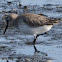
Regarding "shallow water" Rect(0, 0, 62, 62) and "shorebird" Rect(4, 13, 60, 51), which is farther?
"shorebird" Rect(4, 13, 60, 51)

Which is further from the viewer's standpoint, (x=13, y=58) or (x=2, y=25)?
(x=2, y=25)

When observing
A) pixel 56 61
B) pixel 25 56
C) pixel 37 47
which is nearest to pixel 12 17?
pixel 37 47

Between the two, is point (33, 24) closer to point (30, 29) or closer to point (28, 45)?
point (30, 29)

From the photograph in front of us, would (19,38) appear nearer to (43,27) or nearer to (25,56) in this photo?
(43,27)

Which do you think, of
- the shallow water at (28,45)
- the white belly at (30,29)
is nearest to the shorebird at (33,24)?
the white belly at (30,29)

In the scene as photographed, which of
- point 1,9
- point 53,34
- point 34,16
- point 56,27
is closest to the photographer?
point 34,16

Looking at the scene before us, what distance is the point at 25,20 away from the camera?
912 cm

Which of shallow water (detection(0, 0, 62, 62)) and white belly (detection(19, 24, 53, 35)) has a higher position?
white belly (detection(19, 24, 53, 35))

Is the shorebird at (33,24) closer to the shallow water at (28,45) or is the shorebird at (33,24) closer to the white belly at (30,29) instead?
the white belly at (30,29)

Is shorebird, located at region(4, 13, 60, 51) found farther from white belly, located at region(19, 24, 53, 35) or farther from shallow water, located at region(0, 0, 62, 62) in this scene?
shallow water, located at region(0, 0, 62, 62)

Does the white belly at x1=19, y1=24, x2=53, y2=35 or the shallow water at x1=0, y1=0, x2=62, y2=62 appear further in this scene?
the white belly at x1=19, y1=24, x2=53, y2=35

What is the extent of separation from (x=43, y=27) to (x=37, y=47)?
641 millimetres

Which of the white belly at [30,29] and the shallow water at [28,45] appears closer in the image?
the shallow water at [28,45]

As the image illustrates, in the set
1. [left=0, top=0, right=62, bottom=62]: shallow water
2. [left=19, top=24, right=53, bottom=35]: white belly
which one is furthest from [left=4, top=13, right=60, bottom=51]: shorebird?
[left=0, top=0, right=62, bottom=62]: shallow water
